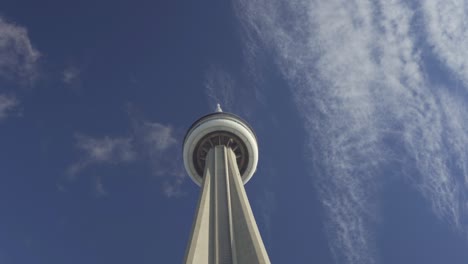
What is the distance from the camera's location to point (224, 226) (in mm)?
30859

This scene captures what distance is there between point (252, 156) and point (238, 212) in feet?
50.6

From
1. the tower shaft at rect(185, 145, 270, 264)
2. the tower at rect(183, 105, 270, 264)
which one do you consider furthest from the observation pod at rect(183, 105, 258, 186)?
the tower shaft at rect(185, 145, 270, 264)

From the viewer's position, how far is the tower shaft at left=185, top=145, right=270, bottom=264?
87.4ft

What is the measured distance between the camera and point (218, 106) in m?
49.3

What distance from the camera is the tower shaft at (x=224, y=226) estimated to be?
26.6 m

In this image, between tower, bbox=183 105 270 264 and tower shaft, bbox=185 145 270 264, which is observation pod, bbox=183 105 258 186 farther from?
tower shaft, bbox=185 145 270 264

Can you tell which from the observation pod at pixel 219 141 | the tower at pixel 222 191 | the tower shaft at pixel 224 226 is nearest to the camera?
the tower shaft at pixel 224 226

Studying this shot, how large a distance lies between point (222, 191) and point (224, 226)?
194 inches

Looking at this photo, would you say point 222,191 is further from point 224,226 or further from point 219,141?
point 219,141

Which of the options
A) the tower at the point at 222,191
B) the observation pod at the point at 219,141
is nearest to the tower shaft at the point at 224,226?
the tower at the point at 222,191

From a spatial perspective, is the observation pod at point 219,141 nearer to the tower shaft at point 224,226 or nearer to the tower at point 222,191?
the tower at point 222,191

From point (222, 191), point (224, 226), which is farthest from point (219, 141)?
point (224, 226)

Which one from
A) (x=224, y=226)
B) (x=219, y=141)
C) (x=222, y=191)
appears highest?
(x=219, y=141)

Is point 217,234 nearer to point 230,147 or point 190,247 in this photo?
point 190,247
